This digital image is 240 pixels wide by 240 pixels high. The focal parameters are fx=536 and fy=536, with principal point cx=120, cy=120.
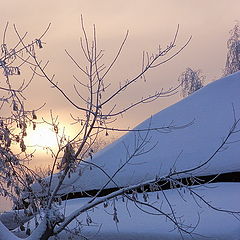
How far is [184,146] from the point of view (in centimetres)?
1077

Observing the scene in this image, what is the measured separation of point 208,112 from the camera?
39.2 ft

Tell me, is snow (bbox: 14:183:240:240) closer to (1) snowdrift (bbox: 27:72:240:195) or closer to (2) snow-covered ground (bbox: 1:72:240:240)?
(2) snow-covered ground (bbox: 1:72:240:240)

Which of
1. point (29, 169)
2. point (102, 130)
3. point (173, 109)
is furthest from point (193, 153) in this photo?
point (29, 169)

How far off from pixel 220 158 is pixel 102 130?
359 centimetres

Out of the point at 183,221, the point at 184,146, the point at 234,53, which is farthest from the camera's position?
the point at 234,53

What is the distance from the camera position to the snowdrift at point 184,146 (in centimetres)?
998

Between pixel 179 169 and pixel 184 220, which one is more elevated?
pixel 179 169

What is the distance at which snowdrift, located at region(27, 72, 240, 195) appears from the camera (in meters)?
9.98

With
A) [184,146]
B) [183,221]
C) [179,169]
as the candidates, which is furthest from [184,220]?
[184,146]

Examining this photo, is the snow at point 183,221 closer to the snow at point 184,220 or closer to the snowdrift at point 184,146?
the snow at point 184,220

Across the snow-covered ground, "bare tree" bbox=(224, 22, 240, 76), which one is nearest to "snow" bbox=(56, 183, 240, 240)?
the snow-covered ground

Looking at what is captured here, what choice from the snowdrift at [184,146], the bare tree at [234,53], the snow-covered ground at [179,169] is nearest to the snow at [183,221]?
the snow-covered ground at [179,169]

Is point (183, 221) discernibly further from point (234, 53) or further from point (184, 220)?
point (234, 53)

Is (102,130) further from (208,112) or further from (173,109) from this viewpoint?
(173,109)
